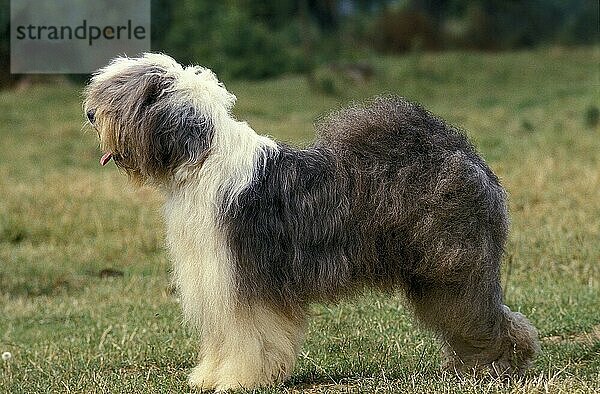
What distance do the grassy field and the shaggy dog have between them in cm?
41

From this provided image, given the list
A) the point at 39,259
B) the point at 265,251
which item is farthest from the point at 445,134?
the point at 39,259

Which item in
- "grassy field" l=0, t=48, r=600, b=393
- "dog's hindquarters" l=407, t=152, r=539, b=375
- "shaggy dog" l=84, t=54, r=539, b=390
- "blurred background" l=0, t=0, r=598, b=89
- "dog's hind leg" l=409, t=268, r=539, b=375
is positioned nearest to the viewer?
"shaggy dog" l=84, t=54, r=539, b=390

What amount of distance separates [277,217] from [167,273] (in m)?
5.19

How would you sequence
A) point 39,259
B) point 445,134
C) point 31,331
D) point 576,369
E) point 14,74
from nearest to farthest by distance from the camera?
point 445,134, point 576,369, point 31,331, point 39,259, point 14,74

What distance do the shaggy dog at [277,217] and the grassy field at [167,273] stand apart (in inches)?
16.0

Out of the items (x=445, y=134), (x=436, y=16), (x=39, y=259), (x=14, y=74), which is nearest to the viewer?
(x=445, y=134)

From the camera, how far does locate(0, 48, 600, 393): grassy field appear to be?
7.16 m

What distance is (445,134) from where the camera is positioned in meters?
6.66

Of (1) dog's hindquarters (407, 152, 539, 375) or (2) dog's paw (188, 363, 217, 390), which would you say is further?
(2) dog's paw (188, 363, 217, 390)

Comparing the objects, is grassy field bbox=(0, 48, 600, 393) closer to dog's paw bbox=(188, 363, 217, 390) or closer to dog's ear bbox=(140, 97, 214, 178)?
dog's paw bbox=(188, 363, 217, 390)

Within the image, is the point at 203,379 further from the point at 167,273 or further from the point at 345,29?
the point at 345,29

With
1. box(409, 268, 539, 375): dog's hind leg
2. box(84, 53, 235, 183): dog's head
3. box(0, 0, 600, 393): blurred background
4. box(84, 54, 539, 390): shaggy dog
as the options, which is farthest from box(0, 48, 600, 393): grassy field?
box(84, 53, 235, 183): dog's head

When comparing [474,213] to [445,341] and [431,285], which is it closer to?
[431,285]

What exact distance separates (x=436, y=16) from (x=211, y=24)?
9125 millimetres
